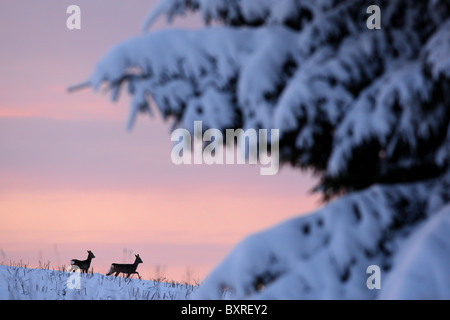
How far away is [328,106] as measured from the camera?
5969 millimetres

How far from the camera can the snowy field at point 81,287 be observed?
33.7 feet

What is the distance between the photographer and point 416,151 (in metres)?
6.43

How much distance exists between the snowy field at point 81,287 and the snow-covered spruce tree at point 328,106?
14.9 feet

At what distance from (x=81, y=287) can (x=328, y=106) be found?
22.6 feet

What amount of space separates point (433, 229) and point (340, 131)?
4.61 ft

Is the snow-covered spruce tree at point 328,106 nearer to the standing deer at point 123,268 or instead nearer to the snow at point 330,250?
the snow at point 330,250

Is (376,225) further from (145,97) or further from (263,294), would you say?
(145,97)

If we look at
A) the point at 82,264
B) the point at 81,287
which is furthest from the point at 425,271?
the point at 82,264

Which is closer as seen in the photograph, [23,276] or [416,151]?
[416,151]

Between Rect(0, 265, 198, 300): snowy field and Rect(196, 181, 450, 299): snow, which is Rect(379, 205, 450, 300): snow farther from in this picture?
Rect(0, 265, 198, 300): snowy field

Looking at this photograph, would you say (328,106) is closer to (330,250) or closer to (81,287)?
(330,250)

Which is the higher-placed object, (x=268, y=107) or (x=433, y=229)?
(x=268, y=107)

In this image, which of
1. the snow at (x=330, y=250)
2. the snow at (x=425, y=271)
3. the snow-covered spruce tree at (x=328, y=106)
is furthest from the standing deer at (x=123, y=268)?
the snow at (x=425, y=271)
